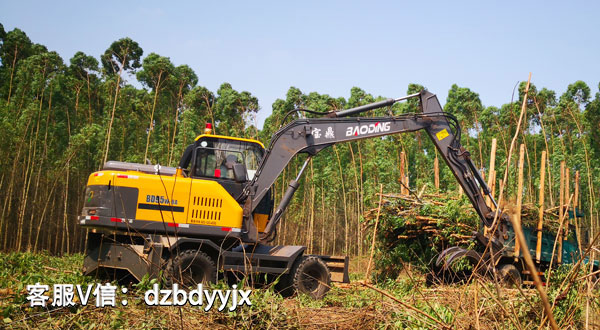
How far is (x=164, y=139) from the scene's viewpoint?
24688 millimetres

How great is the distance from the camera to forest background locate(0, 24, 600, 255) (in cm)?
2017

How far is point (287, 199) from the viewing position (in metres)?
9.62

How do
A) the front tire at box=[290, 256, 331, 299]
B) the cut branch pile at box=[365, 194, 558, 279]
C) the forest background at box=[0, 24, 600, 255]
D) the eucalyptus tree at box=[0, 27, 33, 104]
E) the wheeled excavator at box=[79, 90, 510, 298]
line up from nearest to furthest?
the wheeled excavator at box=[79, 90, 510, 298], the front tire at box=[290, 256, 331, 299], the cut branch pile at box=[365, 194, 558, 279], the forest background at box=[0, 24, 600, 255], the eucalyptus tree at box=[0, 27, 33, 104]

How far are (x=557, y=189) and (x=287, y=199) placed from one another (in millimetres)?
19098

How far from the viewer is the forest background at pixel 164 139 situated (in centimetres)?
2017

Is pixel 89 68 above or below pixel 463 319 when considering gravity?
above

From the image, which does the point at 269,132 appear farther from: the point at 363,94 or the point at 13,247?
the point at 13,247

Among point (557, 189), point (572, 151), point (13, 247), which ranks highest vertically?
point (572, 151)


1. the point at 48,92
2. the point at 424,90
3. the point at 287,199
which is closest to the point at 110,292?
the point at 287,199

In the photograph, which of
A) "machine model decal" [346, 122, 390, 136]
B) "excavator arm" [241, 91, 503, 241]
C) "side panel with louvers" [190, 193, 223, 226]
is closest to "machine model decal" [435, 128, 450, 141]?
"excavator arm" [241, 91, 503, 241]

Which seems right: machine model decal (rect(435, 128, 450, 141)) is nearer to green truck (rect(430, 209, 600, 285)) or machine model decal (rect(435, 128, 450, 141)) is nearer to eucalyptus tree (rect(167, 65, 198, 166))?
green truck (rect(430, 209, 600, 285))

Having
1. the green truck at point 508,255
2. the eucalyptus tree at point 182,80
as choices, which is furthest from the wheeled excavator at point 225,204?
the eucalyptus tree at point 182,80

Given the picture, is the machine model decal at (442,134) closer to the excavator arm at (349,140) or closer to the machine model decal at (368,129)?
the excavator arm at (349,140)

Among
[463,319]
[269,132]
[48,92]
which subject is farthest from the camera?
[269,132]
